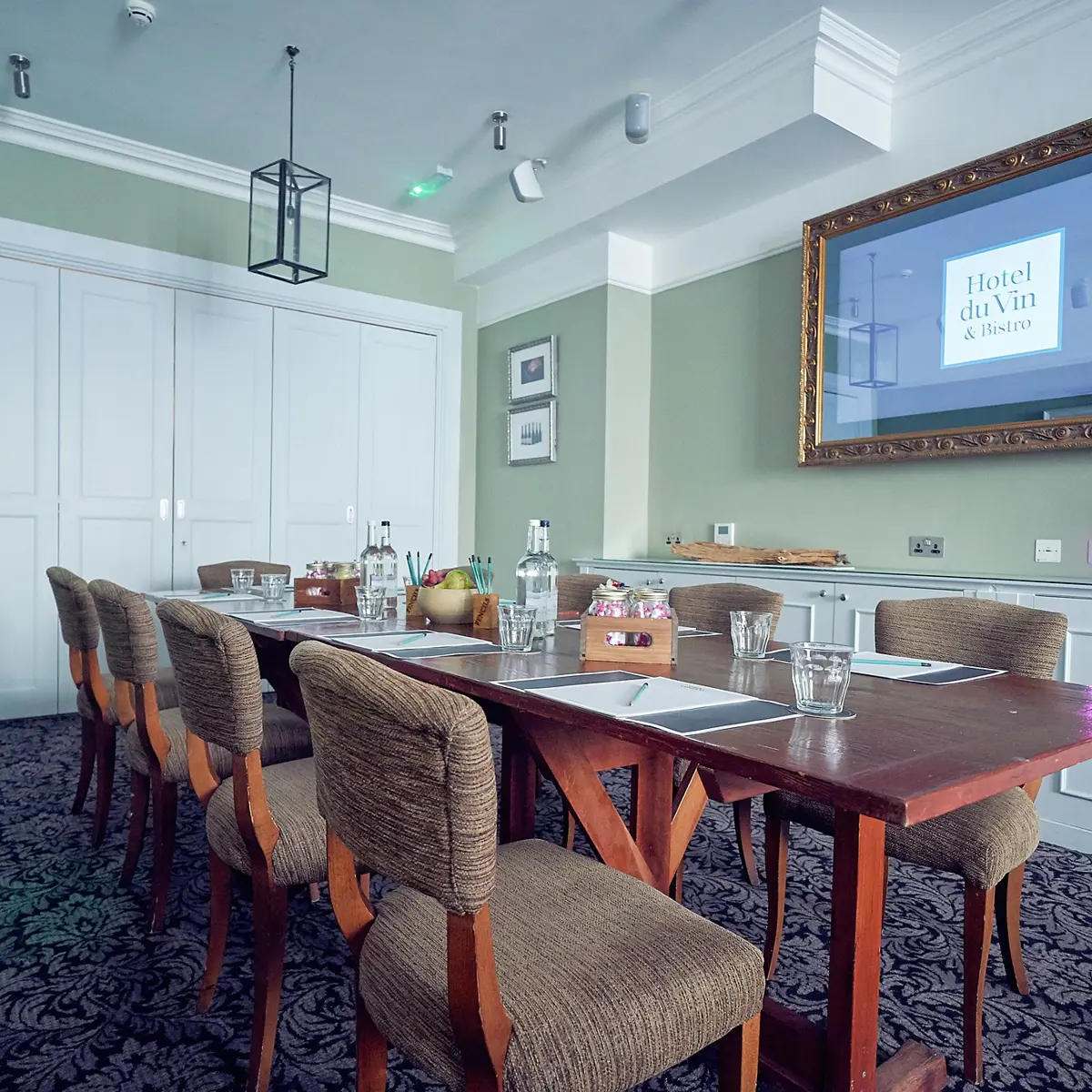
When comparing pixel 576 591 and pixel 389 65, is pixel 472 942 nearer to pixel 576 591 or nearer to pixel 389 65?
pixel 576 591

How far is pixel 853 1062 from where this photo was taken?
40.6 inches

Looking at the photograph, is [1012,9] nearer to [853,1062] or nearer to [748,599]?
[748,599]

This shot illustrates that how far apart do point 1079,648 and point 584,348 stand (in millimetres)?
3091

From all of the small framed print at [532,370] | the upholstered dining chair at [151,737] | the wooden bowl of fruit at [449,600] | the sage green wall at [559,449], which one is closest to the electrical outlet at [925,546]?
the sage green wall at [559,449]

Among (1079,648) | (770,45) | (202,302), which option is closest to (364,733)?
(1079,648)

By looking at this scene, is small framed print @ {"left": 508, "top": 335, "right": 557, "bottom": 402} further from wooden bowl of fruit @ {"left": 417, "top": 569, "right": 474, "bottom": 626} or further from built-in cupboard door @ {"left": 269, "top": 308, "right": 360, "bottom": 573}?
wooden bowl of fruit @ {"left": 417, "top": 569, "right": 474, "bottom": 626}

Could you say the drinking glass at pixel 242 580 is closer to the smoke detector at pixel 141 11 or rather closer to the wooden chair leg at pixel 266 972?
the wooden chair leg at pixel 266 972

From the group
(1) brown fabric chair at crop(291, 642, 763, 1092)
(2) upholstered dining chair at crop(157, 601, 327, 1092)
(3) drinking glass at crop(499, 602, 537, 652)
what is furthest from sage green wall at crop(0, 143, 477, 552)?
(1) brown fabric chair at crop(291, 642, 763, 1092)

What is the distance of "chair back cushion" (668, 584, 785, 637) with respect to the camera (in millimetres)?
2471

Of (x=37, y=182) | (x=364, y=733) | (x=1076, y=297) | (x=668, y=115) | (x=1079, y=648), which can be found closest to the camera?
(x=364, y=733)

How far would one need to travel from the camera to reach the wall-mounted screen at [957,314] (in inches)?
120

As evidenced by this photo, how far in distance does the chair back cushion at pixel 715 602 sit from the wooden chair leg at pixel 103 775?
5.84 feet

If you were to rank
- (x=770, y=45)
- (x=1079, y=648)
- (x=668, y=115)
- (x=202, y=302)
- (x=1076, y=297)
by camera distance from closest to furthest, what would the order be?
(x=1079, y=648) → (x=1076, y=297) → (x=770, y=45) → (x=668, y=115) → (x=202, y=302)

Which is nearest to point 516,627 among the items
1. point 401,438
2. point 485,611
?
point 485,611
